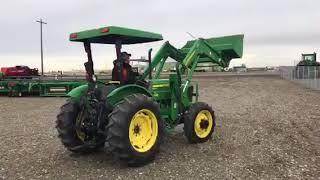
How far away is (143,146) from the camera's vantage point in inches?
266

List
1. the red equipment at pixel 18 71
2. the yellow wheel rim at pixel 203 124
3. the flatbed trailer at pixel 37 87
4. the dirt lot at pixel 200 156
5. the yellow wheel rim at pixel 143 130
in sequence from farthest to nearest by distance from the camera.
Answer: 1. the red equipment at pixel 18 71
2. the flatbed trailer at pixel 37 87
3. the yellow wheel rim at pixel 203 124
4. the yellow wheel rim at pixel 143 130
5. the dirt lot at pixel 200 156

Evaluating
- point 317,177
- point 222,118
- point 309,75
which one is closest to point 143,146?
point 317,177

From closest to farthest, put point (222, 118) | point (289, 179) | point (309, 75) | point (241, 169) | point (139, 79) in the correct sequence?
1. point (289, 179)
2. point (241, 169)
3. point (139, 79)
4. point (222, 118)
5. point (309, 75)

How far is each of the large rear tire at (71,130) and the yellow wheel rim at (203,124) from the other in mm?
2303

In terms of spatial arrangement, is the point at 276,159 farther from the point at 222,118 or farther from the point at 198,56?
the point at 222,118

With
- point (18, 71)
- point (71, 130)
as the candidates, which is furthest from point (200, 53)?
point (18, 71)

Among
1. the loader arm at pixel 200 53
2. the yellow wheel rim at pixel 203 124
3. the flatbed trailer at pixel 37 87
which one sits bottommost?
the yellow wheel rim at pixel 203 124

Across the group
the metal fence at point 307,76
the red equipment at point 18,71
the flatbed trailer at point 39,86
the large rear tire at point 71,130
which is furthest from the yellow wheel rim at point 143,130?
the red equipment at point 18,71

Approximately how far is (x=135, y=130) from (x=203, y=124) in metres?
2.37

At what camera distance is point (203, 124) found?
8523 millimetres

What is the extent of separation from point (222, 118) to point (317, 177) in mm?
6123

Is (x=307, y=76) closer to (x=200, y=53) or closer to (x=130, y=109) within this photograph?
(x=200, y=53)

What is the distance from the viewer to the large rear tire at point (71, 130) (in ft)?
23.3

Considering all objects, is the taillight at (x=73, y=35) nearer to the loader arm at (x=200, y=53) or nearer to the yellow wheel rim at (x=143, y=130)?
the loader arm at (x=200, y=53)
